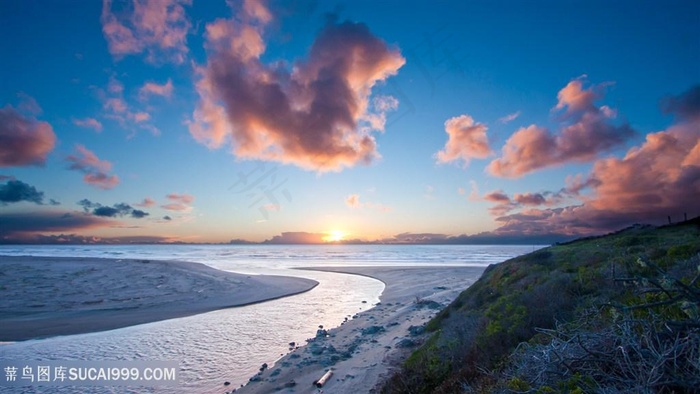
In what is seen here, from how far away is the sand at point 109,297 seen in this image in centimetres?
1669

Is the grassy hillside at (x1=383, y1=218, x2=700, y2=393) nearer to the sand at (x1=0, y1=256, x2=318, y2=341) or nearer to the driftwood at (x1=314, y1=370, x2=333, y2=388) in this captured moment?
the driftwood at (x1=314, y1=370, x2=333, y2=388)

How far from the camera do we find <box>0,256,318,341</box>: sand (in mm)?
16688

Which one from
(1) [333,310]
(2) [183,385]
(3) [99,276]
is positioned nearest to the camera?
(2) [183,385]

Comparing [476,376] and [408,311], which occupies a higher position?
[476,376]

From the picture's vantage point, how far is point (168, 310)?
65.9 feet

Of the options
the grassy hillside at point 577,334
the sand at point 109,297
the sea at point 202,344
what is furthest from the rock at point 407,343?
the sand at point 109,297

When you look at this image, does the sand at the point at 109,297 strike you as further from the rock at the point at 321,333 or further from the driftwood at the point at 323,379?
the driftwood at the point at 323,379

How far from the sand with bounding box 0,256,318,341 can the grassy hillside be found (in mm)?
14954

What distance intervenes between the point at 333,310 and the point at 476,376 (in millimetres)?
14471

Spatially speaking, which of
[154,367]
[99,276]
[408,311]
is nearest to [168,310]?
[154,367]

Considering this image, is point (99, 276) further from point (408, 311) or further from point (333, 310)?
point (408, 311)

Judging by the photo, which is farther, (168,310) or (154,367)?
(168,310)

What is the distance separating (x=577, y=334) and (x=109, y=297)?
2707 cm

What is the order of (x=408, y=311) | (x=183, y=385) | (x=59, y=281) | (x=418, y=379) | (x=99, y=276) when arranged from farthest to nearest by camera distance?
1. (x=99, y=276)
2. (x=59, y=281)
3. (x=408, y=311)
4. (x=183, y=385)
5. (x=418, y=379)
